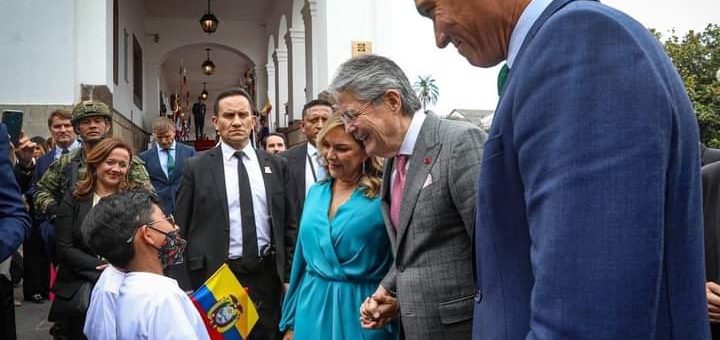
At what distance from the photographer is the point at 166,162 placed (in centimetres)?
697

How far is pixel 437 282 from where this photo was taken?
227cm

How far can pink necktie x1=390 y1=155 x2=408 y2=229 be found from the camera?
2.51m

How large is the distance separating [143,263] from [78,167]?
2.25 metres

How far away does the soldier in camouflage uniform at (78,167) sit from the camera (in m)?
4.43

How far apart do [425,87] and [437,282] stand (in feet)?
51.5

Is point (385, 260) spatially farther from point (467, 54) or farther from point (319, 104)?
Result: point (319, 104)

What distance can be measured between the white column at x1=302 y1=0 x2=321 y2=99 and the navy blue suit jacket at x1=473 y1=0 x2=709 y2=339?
12.1 metres

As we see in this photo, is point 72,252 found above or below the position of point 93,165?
below

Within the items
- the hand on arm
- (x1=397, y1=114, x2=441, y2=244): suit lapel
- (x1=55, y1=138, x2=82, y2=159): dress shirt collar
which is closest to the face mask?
(x1=397, y1=114, x2=441, y2=244): suit lapel

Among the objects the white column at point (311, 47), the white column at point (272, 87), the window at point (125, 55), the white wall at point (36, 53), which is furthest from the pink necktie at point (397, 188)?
the white column at point (272, 87)

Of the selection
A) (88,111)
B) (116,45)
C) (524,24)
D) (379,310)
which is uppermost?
(116,45)

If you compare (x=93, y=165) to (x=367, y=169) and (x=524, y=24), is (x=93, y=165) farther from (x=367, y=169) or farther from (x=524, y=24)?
(x=524, y=24)

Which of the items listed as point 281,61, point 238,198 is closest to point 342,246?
point 238,198

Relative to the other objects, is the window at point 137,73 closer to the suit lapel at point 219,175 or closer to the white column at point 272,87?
the white column at point 272,87
